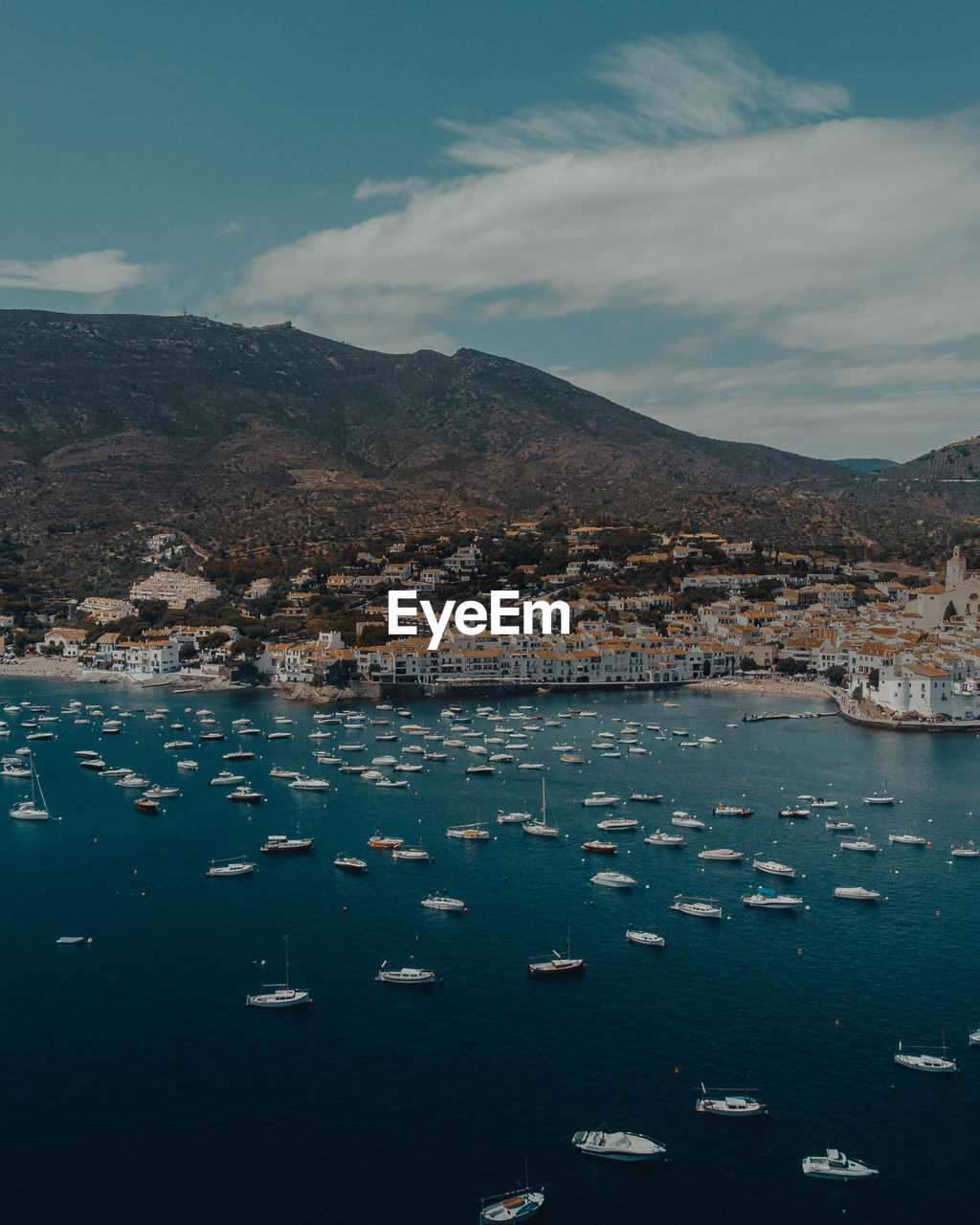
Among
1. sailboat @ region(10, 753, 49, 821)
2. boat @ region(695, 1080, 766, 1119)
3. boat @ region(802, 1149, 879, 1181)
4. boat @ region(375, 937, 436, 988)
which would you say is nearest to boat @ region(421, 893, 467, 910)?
boat @ region(375, 937, 436, 988)

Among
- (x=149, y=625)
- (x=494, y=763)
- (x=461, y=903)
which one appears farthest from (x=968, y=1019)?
(x=149, y=625)

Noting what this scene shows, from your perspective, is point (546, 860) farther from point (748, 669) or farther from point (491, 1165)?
point (748, 669)

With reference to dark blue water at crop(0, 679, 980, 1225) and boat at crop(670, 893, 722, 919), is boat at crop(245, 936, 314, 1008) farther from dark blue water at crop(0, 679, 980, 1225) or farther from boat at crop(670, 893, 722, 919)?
boat at crop(670, 893, 722, 919)

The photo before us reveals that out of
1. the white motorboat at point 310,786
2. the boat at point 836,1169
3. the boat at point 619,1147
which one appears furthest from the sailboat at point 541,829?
the boat at point 836,1169

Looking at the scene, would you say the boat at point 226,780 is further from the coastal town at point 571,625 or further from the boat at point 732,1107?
the boat at point 732,1107

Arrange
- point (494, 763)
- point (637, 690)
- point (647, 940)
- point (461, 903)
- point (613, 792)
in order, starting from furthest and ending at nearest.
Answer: point (637, 690)
point (494, 763)
point (613, 792)
point (461, 903)
point (647, 940)
